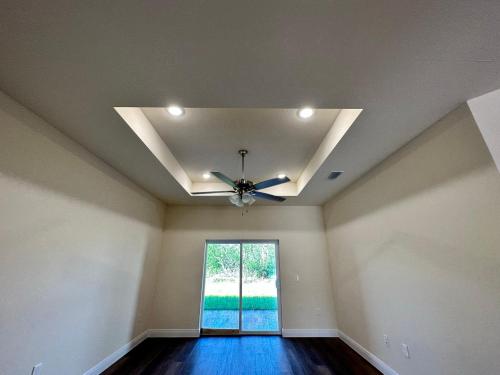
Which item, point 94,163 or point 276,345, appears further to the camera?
point 276,345

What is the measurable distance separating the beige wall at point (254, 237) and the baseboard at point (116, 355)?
39 centimetres

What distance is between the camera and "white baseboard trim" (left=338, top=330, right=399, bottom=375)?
2.53 metres

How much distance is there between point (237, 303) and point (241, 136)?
3595mm

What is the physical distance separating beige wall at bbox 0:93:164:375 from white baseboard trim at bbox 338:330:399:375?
144 inches

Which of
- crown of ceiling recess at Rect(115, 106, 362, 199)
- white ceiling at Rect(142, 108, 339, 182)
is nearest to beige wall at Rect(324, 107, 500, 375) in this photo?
crown of ceiling recess at Rect(115, 106, 362, 199)

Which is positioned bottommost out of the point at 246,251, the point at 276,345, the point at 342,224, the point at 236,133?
the point at 276,345

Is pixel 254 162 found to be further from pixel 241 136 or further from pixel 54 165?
pixel 54 165

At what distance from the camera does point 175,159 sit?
3.20 meters

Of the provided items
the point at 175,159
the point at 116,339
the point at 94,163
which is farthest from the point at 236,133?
the point at 116,339

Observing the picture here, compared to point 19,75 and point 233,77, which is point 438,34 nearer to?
point 233,77

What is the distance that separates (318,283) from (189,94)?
170 inches

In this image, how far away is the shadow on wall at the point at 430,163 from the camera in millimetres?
1619

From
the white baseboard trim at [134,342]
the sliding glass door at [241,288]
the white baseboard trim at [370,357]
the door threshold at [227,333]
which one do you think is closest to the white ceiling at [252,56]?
the white baseboard trim at [370,357]

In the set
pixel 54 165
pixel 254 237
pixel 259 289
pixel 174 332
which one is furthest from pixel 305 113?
pixel 174 332
